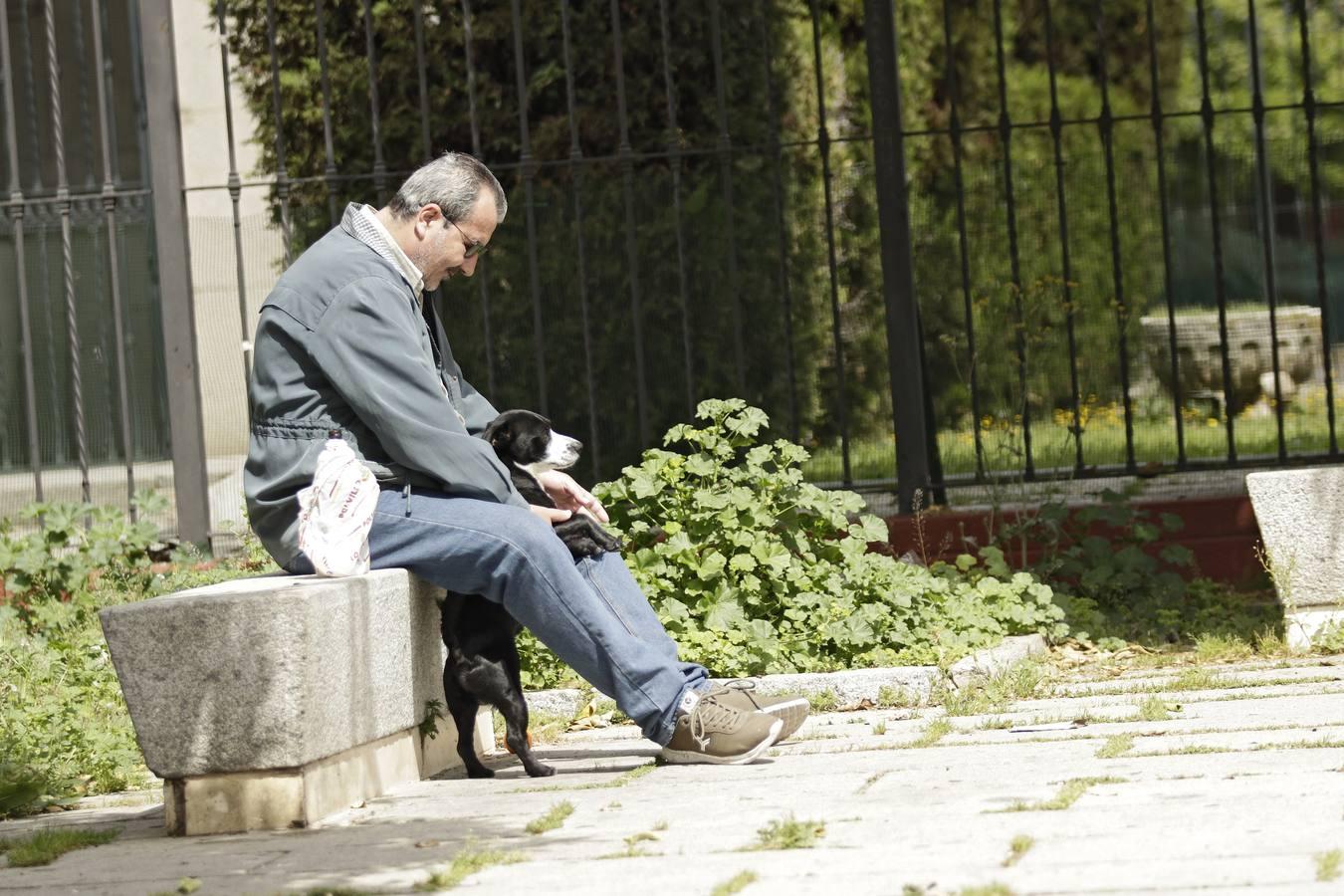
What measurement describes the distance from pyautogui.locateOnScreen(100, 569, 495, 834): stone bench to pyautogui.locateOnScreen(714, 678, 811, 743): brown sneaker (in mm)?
1053

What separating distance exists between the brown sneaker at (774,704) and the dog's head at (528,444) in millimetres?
868

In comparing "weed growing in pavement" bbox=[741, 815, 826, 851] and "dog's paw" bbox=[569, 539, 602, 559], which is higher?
"dog's paw" bbox=[569, 539, 602, 559]

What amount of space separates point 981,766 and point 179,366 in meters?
4.66

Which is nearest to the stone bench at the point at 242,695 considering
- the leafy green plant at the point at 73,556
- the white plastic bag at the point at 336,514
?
the white plastic bag at the point at 336,514

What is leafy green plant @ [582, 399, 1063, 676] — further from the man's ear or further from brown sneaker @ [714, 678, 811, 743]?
the man's ear

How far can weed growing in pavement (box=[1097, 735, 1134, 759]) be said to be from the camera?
13.3 feet

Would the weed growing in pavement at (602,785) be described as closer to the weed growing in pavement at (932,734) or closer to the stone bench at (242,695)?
the stone bench at (242,695)

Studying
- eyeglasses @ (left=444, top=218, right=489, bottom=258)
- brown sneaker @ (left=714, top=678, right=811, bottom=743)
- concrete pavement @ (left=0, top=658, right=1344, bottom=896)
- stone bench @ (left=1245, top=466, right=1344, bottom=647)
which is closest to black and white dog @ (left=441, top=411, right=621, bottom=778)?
concrete pavement @ (left=0, top=658, right=1344, bottom=896)

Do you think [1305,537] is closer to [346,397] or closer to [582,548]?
[582,548]

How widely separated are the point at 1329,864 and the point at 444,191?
9.58 feet

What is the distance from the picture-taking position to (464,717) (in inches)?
182

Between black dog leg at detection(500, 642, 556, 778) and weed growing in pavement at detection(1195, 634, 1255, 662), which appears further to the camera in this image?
weed growing in pavement at detection(1195, 634, 1255, 662)

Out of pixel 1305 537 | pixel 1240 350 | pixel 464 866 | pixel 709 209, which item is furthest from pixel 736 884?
pixel 1240 350

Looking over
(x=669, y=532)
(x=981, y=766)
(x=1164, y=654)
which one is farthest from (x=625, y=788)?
(x=1164, y=654)
